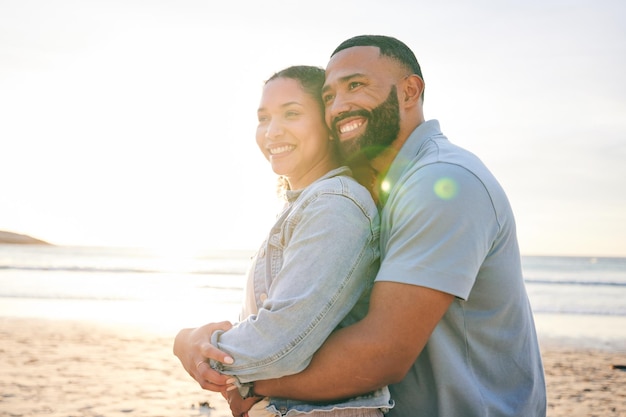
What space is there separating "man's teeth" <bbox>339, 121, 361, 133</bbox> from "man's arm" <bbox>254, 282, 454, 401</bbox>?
41.8 inches

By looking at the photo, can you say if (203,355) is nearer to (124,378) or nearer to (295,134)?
(295,134)

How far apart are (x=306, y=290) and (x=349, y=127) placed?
3.63 feet

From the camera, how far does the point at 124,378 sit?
8492mm

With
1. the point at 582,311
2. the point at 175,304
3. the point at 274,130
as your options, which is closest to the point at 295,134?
the point at 274,130

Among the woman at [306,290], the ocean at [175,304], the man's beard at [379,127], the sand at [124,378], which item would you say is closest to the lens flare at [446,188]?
the woman at [306,290]

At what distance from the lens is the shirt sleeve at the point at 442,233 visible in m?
2.11

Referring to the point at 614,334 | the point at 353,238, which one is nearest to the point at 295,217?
the point at 353,238

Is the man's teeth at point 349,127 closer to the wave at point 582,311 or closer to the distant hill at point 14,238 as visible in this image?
the wave at point 582,311

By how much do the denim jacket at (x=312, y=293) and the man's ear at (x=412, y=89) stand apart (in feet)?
2.58

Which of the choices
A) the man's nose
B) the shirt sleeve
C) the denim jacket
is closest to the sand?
the man's nose

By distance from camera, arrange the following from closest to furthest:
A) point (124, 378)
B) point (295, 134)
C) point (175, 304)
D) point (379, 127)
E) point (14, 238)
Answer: point (379, 127) < point (295, 134) < point (124, 378) < point (175, 304) < point (14, 238)

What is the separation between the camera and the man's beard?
2959 millimetres

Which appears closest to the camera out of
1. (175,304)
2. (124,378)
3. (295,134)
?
(295,134)

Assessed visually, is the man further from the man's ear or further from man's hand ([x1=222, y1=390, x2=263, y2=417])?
the man's ear
